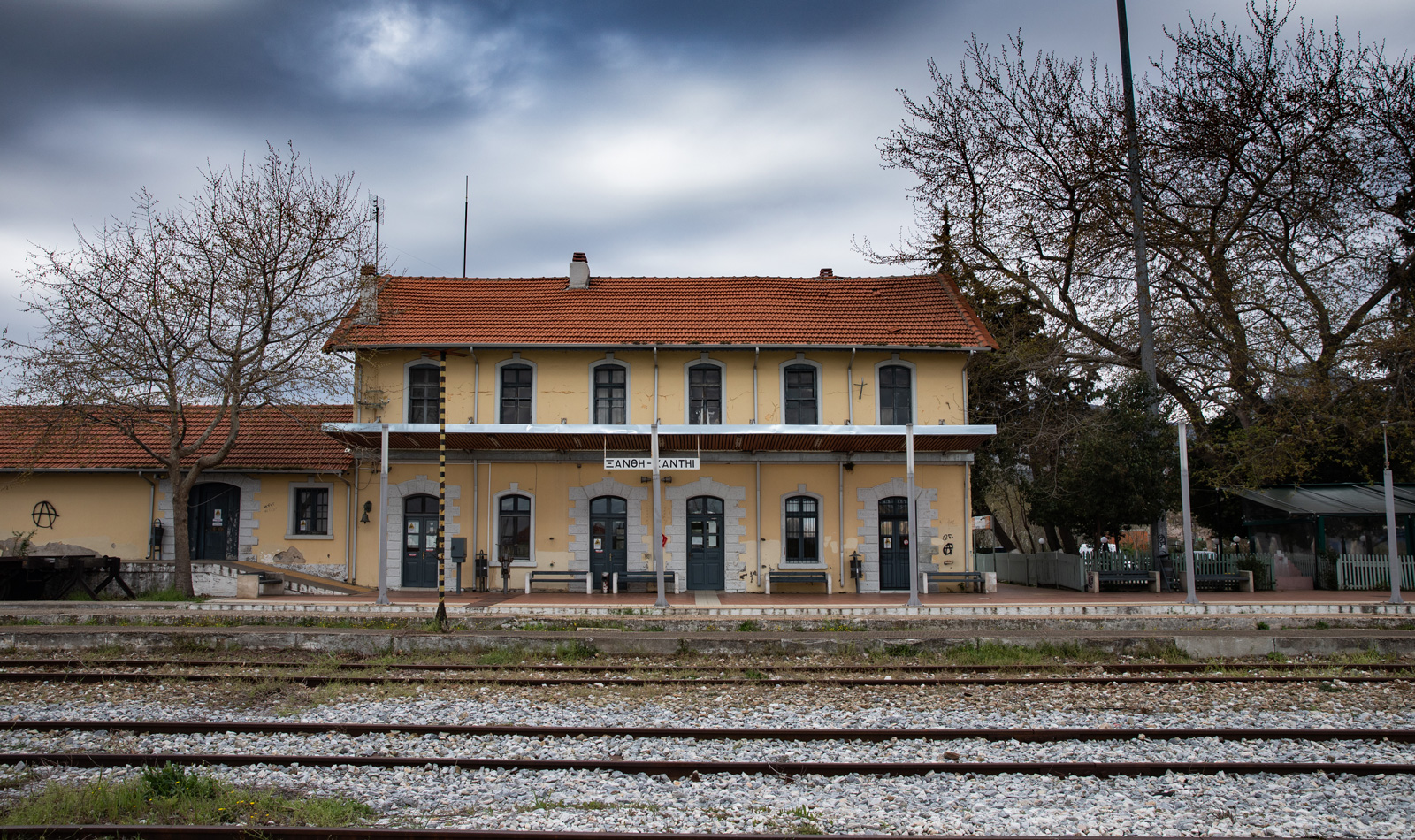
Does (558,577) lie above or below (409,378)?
below

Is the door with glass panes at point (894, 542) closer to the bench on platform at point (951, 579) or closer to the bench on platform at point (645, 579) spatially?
the bench on platform at point (951, 579)

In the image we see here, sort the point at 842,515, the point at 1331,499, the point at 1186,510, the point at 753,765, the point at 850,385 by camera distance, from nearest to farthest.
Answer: the point at 753,765 < the point at 1186,510 < the point at 842,515 < the point at 850,385 < the point at 1331,499

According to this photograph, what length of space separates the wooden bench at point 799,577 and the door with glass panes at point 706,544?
1088 mm

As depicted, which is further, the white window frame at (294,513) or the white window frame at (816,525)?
the white window frame at (294,513)

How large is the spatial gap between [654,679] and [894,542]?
413 inches

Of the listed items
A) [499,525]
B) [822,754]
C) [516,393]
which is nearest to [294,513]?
[499,525]

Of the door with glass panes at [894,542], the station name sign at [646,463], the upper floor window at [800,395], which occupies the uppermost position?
the upper floor window at [800,395]

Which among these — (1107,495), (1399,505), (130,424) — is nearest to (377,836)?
(130,424)

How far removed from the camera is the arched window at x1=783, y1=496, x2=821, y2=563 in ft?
63.6

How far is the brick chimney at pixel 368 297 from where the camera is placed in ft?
64.5

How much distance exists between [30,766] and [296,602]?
9911mm

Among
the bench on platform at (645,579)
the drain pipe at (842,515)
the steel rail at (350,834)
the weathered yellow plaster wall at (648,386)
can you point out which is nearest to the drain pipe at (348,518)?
the weathered yellow plaster wall at (648,386)

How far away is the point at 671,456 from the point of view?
747 inches

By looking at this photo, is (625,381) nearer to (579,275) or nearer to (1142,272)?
(579,275)
